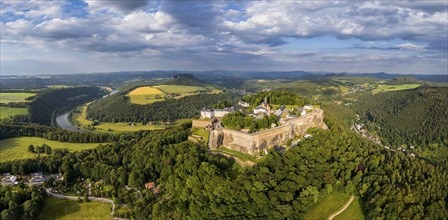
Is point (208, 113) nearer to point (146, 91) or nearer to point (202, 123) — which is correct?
point (202, 123)

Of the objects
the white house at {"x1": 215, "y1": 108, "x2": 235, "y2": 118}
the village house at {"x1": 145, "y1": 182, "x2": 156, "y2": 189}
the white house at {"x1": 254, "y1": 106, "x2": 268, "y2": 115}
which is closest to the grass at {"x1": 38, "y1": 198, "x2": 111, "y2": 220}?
the village house at {"x1": 145, "y1": 182, "x2": 156, "y2": 189}

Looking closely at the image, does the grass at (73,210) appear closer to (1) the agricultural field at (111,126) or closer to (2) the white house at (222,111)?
(2) the white house at (222,111)

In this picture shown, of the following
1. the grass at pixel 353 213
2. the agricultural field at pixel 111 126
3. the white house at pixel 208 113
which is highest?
the white house at pixel 208 113

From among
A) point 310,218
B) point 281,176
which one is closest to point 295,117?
point 281,176

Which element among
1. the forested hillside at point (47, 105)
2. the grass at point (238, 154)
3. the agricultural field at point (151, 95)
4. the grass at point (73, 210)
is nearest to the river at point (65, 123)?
the forested hillside at point (47, 105)

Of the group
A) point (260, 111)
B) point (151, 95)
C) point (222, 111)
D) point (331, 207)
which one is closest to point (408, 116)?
point (260, 111)
